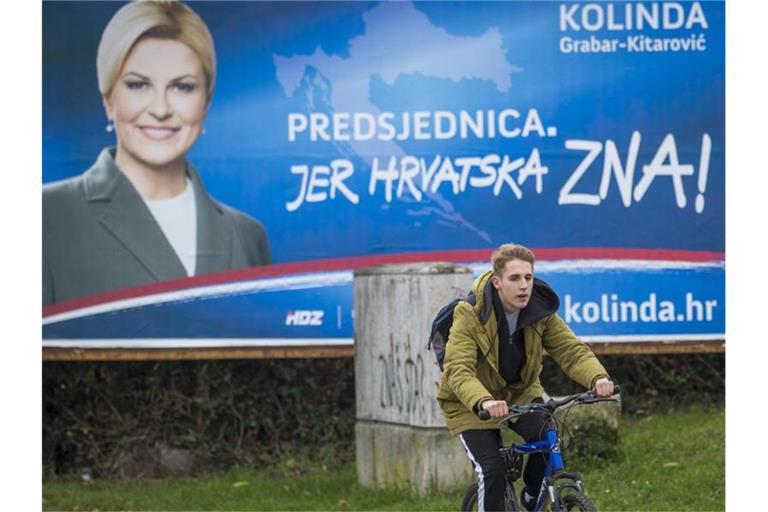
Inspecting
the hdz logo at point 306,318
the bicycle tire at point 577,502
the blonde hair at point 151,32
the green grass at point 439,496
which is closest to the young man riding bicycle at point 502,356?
the bicycle tire at point 577,502

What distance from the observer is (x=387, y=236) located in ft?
40.9

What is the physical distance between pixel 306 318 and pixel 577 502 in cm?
605

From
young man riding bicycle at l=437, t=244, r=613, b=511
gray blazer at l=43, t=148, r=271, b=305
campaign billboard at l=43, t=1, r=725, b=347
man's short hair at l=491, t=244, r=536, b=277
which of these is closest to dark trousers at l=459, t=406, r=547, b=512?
young man riding bicycle at l=437, t=244, r=613, b=511

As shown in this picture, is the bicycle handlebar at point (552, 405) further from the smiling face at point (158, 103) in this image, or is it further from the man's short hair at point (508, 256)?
the smiling face at point (158, 103)

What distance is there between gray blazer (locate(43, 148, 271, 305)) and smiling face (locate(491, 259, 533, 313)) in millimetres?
5928

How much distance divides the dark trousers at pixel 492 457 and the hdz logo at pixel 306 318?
17.4 ft

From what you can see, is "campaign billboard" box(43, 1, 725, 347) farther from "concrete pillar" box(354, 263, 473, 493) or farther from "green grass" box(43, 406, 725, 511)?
"concrete pillar" box(354, 263, 473, 493)

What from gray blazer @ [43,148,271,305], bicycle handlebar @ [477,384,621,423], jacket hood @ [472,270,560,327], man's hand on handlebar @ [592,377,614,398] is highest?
gray blazer @ [43,148,271,305]

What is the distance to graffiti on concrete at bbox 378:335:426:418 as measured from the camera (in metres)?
10.1

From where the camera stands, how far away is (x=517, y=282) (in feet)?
22.2

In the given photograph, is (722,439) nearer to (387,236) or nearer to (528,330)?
(387,236)

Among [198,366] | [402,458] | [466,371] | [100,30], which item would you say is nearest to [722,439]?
[402,458]

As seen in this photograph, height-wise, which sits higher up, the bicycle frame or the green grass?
the bicycle frame

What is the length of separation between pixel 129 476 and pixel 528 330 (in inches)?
265
